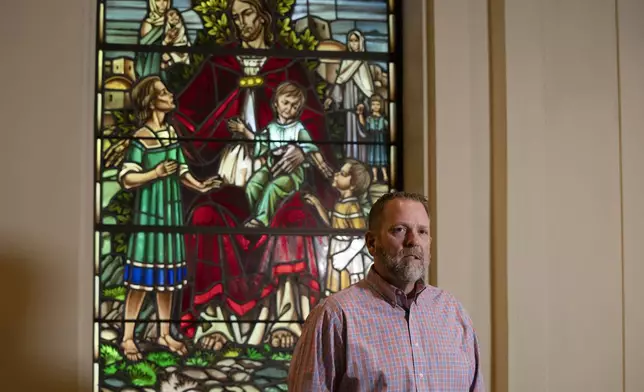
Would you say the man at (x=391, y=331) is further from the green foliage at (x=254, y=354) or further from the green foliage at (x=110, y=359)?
the green foliage at (x=110, y=359)

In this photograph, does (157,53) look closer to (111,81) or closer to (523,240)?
(111,81)

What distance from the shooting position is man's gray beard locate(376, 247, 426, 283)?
3633mm

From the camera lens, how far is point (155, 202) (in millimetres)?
5410

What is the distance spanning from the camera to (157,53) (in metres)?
5.57

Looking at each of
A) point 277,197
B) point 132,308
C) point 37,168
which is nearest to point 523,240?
point 277,197

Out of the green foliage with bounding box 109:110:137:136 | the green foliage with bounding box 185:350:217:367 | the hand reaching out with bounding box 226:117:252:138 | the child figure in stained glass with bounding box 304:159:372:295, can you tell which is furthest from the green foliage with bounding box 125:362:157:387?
the hand reaching out with bounding box 226:117:252:138

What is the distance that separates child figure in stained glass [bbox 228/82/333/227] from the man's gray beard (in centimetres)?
189

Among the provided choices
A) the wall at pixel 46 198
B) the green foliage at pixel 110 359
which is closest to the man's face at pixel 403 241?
the wall at pixel 46 198

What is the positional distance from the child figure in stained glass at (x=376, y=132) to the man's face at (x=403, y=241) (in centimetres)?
187

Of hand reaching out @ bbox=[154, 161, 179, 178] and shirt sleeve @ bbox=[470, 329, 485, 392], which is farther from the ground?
hand reaching out @ bbox=[154, 161, 179, 178]

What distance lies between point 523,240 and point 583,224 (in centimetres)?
31

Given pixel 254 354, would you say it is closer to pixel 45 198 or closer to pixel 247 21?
pixel 45 198

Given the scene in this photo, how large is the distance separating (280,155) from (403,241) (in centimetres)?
198

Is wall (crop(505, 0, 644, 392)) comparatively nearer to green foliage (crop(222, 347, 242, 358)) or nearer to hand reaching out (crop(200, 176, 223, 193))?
green foliage (crop(222, 347, 242, 358))
